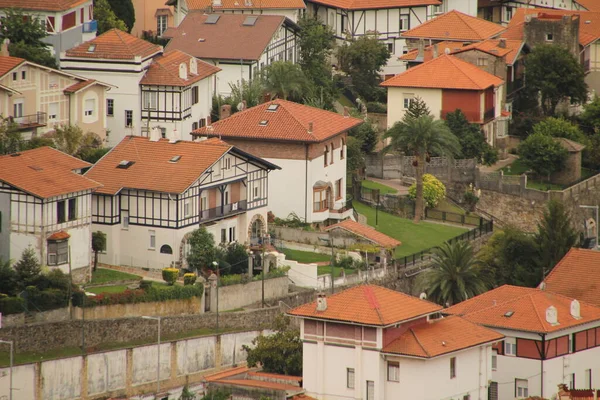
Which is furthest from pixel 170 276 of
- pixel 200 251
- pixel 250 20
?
pixel 250 20

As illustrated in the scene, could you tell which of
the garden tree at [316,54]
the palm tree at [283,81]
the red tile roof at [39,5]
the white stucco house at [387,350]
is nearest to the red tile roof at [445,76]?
the garden tree at [316,54]

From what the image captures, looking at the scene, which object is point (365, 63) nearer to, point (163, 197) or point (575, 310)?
point (163, 197)

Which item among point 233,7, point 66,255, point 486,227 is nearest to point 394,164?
point 486,227

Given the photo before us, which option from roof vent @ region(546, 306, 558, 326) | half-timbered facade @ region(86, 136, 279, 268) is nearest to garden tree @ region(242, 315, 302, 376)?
half-timbered facade @ region(86, 136, 279, 268)

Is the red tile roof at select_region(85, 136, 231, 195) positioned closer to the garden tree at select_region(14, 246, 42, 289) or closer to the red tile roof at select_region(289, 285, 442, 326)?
the garden tree at select_region(14, 246, 42, 289)

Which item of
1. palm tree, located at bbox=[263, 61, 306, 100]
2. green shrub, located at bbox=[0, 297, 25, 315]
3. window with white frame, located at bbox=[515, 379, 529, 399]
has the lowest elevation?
window with white frame, located at bbox=[515, 379, 529, 399]

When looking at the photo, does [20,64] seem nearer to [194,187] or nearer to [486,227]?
[194,187]

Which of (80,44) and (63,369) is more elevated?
(80,44)
